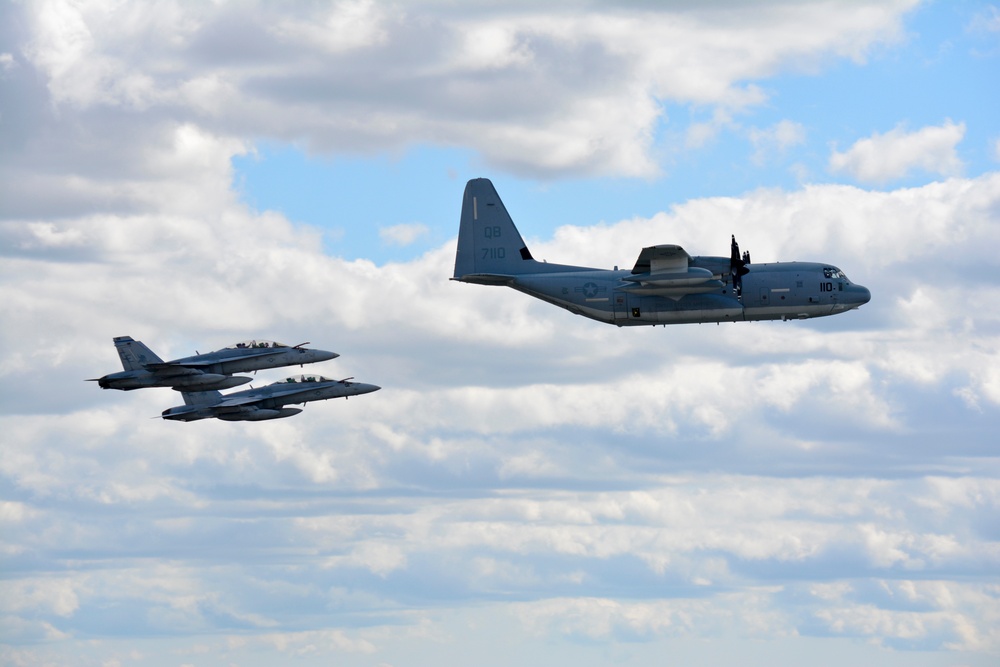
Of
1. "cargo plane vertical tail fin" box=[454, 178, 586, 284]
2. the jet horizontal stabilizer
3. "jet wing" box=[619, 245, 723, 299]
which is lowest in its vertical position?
"jet wing" box=[619, 245, 723, 299]

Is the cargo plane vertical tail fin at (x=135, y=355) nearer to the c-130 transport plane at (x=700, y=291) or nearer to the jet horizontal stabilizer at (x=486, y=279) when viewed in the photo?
the jet horizontal stabilizer at (x=486, y=279)

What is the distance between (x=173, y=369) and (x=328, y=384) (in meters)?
18.2

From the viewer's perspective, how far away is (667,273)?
113875 mm

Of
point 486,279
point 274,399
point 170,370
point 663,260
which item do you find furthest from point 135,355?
point 663,260

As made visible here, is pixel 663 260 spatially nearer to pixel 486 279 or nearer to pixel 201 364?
pixel 486 279

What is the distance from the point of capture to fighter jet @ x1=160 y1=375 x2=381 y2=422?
14862 cm

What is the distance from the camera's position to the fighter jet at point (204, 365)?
135375 millimetres

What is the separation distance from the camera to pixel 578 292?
118062 mm

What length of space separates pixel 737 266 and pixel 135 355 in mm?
52323

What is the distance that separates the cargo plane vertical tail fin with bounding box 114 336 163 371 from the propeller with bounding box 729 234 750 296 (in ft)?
Result: 164

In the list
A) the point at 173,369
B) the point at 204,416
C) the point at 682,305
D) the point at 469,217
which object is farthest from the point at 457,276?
the point at 204,416

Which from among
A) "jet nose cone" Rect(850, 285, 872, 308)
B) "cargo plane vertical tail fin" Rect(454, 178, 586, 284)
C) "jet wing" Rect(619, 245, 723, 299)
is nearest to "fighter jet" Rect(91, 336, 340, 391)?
"cargo plane vertical tail fin" Rect(454, 178, 586, 284)

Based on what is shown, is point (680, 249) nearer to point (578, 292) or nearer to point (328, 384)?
point (578, 292)

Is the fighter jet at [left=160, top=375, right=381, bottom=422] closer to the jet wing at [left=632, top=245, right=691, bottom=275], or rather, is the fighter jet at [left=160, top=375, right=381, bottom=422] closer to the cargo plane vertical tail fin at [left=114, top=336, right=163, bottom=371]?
the cargo plane vertical tail fin at [left=114, top=336, right=163, bottom=371]
